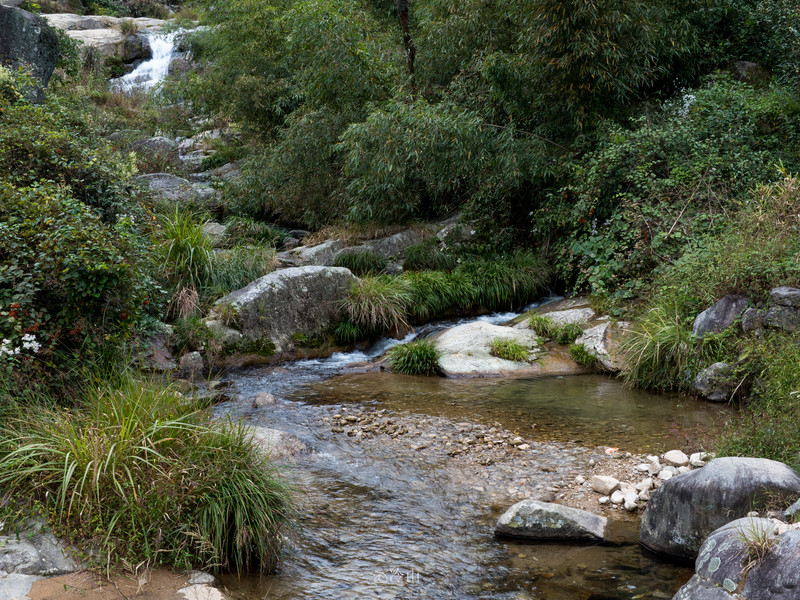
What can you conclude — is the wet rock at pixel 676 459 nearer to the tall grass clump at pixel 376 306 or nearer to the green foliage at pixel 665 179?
the green foliage at pixel 665 179

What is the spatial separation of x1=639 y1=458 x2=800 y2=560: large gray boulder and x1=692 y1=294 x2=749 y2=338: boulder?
384cm

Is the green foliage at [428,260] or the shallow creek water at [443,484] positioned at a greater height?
the green foliage at [428,260]

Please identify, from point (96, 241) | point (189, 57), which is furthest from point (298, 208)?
point (189, 57)

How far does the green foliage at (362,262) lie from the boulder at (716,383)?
6.77 metres

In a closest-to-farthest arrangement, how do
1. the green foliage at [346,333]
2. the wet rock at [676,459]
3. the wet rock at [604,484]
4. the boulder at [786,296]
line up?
the wet rock at [604,484], the wet rock at [676,459], the boulder at [786,296], the green foliage at [346,333]

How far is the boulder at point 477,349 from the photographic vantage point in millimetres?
9031

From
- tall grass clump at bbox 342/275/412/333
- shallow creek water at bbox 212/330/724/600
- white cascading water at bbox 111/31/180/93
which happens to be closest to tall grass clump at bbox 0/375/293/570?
shallow creek water at bbox 212/330/724/600

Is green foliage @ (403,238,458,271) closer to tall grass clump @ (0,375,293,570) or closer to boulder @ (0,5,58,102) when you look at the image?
boulder @ (0,5,58,102)

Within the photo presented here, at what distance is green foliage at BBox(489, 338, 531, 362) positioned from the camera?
30.3 ft

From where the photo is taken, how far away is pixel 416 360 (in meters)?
9.14

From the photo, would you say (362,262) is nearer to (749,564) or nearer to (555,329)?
(555,329)

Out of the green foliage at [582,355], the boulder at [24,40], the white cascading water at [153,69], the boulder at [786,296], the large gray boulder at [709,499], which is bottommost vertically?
the green foliage at [582,355]

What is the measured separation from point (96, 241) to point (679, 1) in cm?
1222

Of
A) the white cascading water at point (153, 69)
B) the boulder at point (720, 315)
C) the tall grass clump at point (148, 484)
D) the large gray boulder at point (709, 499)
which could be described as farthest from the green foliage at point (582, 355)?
the white cascading water at point (153, 69)
